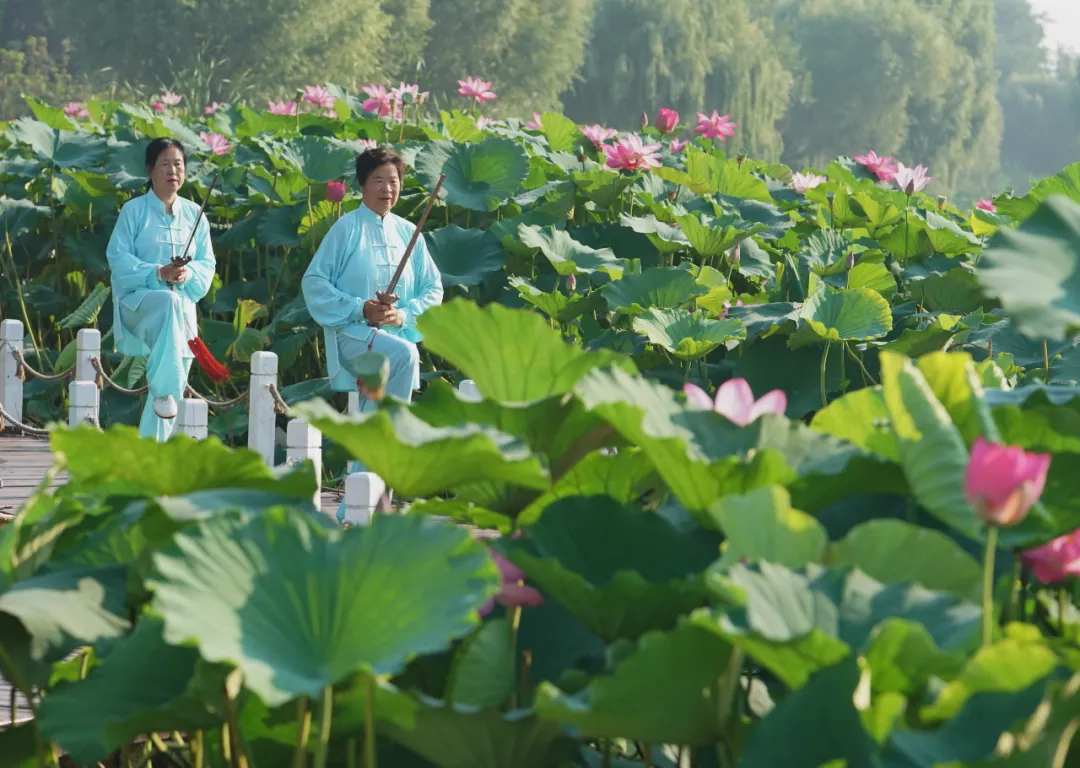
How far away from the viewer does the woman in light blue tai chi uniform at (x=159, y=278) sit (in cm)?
591

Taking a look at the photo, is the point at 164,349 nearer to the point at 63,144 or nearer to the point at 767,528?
the point at 63,144

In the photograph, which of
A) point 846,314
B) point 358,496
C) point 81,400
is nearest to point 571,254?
point 846,314

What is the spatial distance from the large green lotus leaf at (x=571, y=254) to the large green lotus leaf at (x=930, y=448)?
4114mm

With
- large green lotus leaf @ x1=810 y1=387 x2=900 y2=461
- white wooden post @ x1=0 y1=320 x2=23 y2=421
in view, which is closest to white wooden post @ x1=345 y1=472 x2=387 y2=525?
large green lotus leaf @ x1=810 y1=387 x2=900 y2=461

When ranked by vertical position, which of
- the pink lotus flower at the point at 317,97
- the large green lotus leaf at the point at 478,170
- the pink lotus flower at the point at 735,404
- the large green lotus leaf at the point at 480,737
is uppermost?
the pink lotus flower at the point at 735,404

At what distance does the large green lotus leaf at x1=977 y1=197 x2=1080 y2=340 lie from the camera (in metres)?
1.32

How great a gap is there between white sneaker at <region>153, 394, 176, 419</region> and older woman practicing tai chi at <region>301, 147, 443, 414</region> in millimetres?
620

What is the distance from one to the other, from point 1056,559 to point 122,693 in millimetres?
800

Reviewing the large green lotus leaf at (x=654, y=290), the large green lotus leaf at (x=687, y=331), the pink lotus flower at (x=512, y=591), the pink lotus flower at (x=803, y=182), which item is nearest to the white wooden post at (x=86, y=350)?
the large green lotus leaf at (x=654, y=290)

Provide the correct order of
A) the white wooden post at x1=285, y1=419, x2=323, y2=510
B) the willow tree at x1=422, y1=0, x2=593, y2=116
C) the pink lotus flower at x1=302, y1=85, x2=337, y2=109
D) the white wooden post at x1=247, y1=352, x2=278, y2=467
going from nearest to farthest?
the white wooden post at x1=285, y1=419, x2=323, y2=510
the white wooden post at x1=247, y1=352, x2=278, y2=467
the pink lotus flower at x1=302, y1=85, x2=337, y2=109
the willow tree at x1=422, y1=0, x2=593, y2=116

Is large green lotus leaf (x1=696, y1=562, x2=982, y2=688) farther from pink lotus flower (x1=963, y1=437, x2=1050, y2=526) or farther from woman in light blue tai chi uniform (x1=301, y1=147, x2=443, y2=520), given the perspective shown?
woman in light blue tai chi uniform (x1=301, y1=147, x2=443, y2=520)

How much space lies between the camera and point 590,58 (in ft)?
138

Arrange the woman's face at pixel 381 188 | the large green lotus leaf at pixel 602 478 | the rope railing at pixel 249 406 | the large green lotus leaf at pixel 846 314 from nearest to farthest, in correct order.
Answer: the large green lotus leaf at pixel 602 478 < the rope railing at pixel 249 406 < the large green lotus leaf at pixel 846 314 < the woman's face at pixel 381 188

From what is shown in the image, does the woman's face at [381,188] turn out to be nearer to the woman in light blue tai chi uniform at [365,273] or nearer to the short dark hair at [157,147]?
the woman in light blue tai chi uniform at [365,273]
